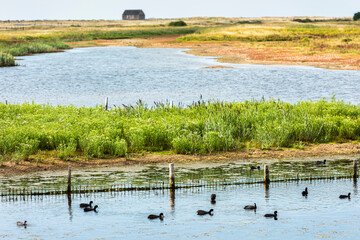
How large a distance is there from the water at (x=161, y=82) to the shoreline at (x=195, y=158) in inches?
751

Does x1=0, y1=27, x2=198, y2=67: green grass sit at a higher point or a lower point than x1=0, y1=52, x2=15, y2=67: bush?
higher

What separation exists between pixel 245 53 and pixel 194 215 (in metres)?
85.5

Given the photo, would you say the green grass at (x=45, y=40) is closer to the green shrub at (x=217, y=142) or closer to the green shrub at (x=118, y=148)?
the green shrub at (x=118, y=148)

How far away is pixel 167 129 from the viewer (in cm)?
3128

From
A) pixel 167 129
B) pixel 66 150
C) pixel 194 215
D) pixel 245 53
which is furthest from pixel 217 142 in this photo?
pixel 245 53

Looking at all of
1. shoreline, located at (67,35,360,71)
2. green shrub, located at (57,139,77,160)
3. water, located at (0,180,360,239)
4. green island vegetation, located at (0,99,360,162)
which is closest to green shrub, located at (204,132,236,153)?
green island vegetation, located at (0,99,360,162)

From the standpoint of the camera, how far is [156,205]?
2200cm

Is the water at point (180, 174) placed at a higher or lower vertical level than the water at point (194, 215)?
higher

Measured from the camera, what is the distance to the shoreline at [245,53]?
282 ft

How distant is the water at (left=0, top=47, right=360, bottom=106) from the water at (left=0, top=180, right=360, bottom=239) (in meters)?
27.3

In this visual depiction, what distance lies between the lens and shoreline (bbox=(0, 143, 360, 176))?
90.5 feet

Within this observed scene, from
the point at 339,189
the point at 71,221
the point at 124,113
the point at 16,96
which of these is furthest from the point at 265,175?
the point at 16,96

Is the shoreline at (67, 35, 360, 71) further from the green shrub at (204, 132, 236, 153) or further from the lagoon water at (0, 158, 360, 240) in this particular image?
the lagoon water at (0, 158, 360, 240)

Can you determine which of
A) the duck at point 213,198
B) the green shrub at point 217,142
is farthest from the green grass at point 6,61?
the duck at point 213,198
